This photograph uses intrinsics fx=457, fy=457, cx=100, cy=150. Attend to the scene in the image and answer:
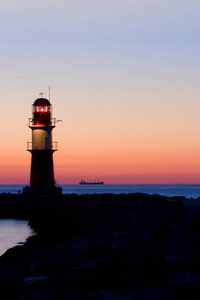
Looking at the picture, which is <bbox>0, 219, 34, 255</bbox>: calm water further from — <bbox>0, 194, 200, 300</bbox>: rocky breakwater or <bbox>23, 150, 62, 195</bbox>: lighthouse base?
<bbox>0, 194, 200, 300</bbox>: rocky breakwater

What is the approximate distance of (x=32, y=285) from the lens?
7.82 metres

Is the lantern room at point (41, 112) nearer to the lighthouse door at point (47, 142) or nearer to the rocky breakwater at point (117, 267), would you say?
the lighthouse door at point (47, 142)

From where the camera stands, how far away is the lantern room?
97.9 feet

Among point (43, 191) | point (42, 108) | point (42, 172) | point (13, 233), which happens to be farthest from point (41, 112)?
point (13, 233)

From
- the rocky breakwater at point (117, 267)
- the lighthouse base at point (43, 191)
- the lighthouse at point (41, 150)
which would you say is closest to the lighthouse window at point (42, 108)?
the lighthouse at point (41, 150)

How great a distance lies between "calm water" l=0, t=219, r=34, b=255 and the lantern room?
673 cm

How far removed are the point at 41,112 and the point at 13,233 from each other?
33.8ft

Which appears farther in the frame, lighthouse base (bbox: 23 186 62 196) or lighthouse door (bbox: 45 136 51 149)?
lighthouse base (bbox: 23 186 62 196)

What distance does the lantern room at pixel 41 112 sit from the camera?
29828 mm

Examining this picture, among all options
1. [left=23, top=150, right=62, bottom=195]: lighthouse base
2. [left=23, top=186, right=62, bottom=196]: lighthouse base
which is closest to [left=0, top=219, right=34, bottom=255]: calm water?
[left=23, top=186, right=62, bottom=196]: lighthouse base

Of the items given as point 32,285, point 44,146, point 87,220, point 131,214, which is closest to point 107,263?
point 32,285

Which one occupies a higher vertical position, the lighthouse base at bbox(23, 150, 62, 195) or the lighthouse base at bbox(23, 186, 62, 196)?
the lighthouse base at bbox(23, 150, 62, 195)

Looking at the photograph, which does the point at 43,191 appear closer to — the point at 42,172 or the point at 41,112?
the point at 42,172

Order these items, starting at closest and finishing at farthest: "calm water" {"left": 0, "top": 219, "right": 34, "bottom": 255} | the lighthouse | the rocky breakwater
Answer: the rocky breakwater, "calm water" {"left": 0, "top": 219, "right": 34, "bottom": 255}, the lighthouse
